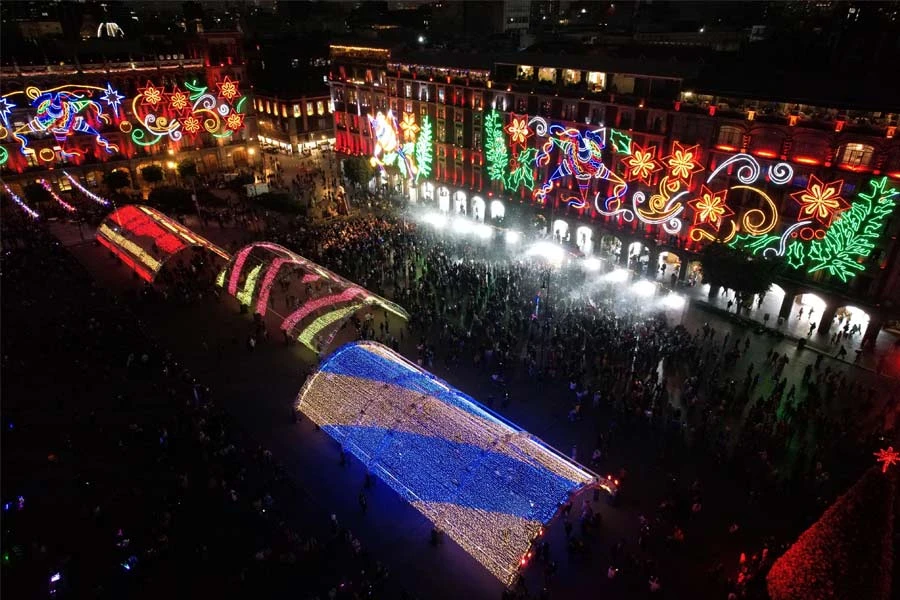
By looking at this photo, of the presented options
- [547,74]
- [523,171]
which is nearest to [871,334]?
[523,171]

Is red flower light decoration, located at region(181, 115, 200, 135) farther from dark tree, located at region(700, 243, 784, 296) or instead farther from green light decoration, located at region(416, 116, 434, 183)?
dark tree, located at region(700, 243, 784, 296)

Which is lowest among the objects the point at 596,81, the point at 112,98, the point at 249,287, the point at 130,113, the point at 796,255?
the point at 249,287

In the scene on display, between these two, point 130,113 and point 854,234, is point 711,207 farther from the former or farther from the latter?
point 130,113

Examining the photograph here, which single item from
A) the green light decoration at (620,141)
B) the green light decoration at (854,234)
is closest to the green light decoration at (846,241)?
the green light decoration at (854,234)

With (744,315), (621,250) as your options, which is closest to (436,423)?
(744,315)

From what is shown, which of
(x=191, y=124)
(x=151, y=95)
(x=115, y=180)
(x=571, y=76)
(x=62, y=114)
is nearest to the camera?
(x=571, y=76)

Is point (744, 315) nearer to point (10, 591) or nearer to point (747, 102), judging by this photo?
point (747, 102)
